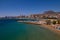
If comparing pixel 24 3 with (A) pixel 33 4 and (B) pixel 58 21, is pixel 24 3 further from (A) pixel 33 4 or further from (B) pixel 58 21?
(B) pixel 58 21

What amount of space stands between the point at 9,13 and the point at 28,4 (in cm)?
98

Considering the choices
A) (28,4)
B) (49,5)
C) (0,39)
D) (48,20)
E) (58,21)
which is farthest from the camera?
(48,20)

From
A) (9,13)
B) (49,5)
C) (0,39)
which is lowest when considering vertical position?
(0,39)

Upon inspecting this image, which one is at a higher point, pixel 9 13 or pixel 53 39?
pixel 9 13

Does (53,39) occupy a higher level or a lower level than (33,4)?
lower

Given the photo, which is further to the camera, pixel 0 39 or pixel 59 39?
pixel 0 39

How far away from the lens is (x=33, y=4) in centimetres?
517

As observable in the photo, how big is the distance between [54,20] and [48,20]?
1364 millimetres

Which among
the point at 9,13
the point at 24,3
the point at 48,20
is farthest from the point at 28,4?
the point at 48,20

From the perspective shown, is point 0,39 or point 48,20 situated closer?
point 0,39

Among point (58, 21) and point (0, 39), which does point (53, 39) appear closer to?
point (0, 39)

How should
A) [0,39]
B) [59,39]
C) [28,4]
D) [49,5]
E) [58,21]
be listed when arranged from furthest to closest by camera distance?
[58,21] < [49,5] < [28,4] < [0,39] < [59,39]

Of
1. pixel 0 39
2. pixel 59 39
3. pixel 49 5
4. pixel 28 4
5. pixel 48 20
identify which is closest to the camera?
pixel 59 39

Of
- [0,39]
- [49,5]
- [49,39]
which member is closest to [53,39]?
[49,39]
